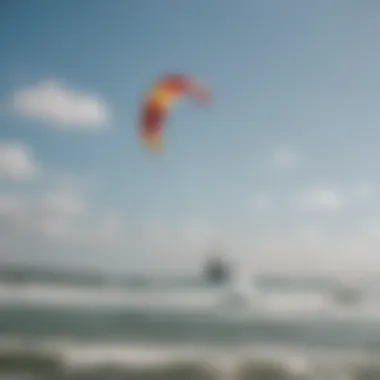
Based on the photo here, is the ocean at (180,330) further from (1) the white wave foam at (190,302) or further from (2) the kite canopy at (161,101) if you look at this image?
(2) the kite canopy at (161,101)

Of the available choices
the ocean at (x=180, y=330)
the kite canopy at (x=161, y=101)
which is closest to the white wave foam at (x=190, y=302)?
the ocean at (x=180, y=330)

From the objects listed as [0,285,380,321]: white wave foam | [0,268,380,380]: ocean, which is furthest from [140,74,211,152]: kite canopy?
[0,285,380,321]: white wave foam

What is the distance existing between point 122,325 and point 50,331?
62cm

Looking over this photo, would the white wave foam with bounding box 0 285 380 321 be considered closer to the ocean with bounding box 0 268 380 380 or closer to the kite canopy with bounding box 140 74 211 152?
the ocean with bounding box 0 268 380 380

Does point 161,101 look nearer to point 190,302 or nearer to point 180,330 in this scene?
point 180,330

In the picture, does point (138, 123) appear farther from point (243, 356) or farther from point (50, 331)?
point (50, 331)

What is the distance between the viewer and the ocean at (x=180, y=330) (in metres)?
4.07

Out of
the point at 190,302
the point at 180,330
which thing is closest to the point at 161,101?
the point at 180,330

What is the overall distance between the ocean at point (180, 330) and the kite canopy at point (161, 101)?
5.12ft

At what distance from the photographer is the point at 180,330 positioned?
516 centimetres

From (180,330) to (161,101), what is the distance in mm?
2556

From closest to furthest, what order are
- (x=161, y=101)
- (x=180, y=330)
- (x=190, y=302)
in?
(x=161, y=101) < (x=180, y=330) < (x=190, y=302)

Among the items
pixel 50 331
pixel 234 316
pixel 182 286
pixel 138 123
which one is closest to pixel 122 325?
pixel 50 331

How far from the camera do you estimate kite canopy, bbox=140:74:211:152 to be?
10.3 feet
